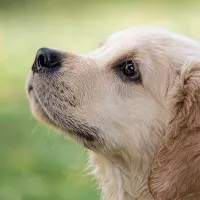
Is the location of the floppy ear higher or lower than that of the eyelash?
lower

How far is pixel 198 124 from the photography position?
13.2 ft

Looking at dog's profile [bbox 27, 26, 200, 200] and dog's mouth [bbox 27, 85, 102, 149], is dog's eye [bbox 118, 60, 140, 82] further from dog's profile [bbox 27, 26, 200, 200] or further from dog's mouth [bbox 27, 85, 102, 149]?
dog's mouth [bbox 27, 85, 102, 149]

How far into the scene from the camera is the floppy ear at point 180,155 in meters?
3.97

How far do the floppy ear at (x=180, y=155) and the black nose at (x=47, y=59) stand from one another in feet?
2.00

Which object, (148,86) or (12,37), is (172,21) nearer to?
(12,37)

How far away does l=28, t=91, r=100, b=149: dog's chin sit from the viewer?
416 cm

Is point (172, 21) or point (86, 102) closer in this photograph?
point (86, 102)

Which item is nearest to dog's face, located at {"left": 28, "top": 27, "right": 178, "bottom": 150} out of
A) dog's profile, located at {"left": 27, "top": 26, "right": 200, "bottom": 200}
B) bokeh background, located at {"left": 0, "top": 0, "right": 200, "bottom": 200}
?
dog's profile, located at {"left": 27, "top": 26, "right": 200, "bottom": 200}

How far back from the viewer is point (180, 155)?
13.2 ft

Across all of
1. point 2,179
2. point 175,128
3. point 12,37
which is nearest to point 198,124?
point 175,128

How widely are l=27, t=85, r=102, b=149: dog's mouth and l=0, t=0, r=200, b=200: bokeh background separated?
0.43 meters

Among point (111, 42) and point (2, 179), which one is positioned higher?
point (111, 42)

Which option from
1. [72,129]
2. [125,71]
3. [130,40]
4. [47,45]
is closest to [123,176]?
[72,129]

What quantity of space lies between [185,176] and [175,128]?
9.6 inches
